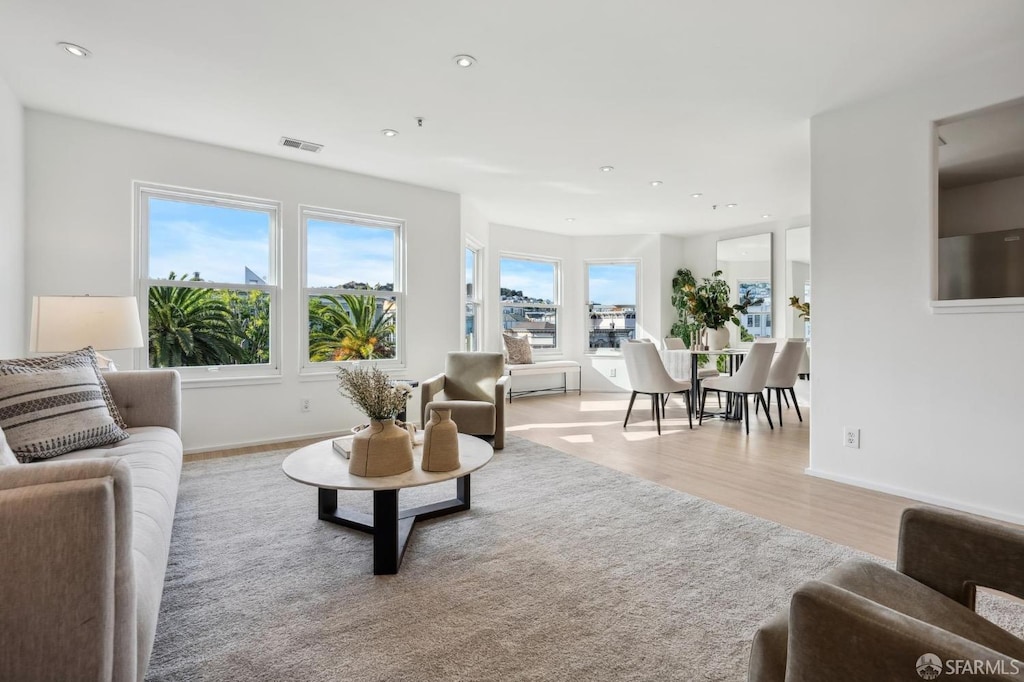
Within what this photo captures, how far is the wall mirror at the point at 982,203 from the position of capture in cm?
324

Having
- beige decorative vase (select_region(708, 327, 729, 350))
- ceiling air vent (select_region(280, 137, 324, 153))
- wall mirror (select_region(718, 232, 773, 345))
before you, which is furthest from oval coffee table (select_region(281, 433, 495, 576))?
wall mirror (select_region(718, 232, 773, 345))

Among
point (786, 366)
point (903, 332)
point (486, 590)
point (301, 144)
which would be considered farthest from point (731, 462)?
point (301, 144)

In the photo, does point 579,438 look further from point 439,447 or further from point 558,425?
point 439,447

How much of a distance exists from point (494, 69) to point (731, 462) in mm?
3160

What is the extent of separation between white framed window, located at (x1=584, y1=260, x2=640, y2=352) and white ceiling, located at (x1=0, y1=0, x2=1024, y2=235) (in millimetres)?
3657

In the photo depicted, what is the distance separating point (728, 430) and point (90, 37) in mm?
5524

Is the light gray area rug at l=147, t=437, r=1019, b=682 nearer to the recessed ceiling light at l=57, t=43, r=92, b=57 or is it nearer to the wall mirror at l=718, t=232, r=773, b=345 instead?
the recessed ceiling light at l=57, t=43, r=92, b=57

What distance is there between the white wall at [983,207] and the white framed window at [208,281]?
6.42 m

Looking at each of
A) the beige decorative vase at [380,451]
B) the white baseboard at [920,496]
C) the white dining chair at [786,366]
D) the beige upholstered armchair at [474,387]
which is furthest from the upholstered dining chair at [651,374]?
the beige decorative vase at [380,451]

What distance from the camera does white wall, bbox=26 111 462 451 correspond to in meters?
3.52

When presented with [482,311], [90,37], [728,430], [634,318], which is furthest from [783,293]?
[90,37]

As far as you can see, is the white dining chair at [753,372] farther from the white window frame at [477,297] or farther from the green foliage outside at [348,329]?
the green foliage outside at [348,329]

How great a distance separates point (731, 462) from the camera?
3812 mm

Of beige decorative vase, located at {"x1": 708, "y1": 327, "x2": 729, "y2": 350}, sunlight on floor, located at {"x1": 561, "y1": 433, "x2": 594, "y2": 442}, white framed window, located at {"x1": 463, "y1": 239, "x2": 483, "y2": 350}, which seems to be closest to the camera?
sunlight on floor, located at {"x1": 561, "y1": 433, "x2": 594, "y2": 442}
